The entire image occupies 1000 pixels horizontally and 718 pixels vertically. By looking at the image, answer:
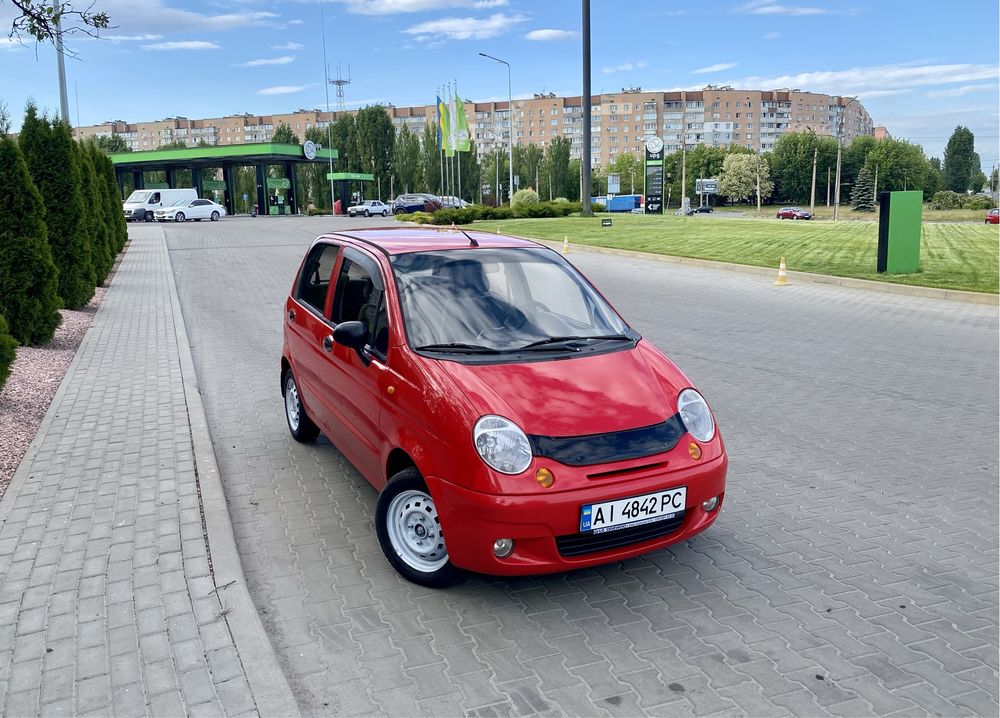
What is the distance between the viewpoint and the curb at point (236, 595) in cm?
331

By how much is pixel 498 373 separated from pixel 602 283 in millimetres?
14489

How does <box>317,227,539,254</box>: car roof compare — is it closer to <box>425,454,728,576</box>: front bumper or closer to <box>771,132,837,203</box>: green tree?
<box>425,454,728,576</box>: front bumper

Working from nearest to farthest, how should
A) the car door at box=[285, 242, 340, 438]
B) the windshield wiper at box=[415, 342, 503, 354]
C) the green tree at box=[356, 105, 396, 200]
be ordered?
the windshield wiper at box=[415, 342, 503, 354] → the car door at box=[285, 242, 340, 438] → the green tree at box=[356, 105, 396, 200]

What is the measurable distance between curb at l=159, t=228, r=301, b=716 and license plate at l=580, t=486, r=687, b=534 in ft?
4.87

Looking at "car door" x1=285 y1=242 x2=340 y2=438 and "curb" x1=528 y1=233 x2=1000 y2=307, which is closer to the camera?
"car door" x1=285 y1=242 x2=340 y2=438

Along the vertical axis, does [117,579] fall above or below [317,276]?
below

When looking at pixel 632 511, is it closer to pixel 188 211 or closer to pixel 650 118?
pixel 188 211

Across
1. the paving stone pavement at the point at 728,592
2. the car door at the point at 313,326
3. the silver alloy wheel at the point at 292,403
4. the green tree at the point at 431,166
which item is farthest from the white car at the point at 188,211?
the car door at the point at 313,326

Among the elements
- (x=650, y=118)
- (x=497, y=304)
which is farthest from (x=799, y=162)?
(x=497, y=304)

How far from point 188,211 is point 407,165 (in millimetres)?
37133

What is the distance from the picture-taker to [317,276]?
6.25 m

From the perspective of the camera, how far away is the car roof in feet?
17.6

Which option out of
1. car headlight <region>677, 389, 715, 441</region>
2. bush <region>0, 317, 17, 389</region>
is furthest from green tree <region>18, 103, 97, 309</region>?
car headlight <region>677, 389, 715, 441</region>

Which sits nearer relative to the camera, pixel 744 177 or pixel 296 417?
pixel 296 417
